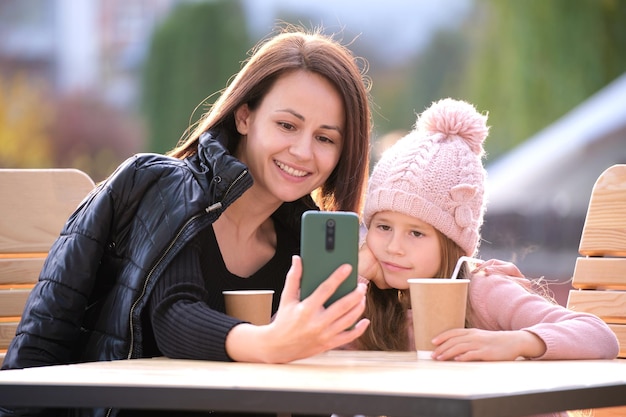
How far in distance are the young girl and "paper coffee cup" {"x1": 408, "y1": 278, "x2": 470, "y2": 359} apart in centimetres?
24

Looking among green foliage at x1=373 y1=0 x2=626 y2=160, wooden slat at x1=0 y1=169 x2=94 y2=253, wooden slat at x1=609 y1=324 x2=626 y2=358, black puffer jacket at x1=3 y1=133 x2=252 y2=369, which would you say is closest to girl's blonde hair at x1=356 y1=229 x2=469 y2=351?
black puffer jacket at x1=3 y1=133 x2=252 y2=369

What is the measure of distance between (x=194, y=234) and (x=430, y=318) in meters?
0.47

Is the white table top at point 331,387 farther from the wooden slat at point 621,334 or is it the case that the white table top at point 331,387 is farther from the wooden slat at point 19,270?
the wooden slat at point 19,270

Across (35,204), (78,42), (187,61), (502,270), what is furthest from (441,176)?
(78,42)

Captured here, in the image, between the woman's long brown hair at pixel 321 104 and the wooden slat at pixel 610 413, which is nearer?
the woman's long brown hair at pixel 321 104

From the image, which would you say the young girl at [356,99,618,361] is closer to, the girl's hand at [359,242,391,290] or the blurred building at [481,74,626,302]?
the girl's hand at [359,242,391,290]

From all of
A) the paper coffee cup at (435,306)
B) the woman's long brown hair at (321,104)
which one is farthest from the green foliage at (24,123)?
the paper coffee cup at (435,306)

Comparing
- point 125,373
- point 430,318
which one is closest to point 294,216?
point 430,318

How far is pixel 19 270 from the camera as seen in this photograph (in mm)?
2531

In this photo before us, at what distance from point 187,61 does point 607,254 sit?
45.1 feet

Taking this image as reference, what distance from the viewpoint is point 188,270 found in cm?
178

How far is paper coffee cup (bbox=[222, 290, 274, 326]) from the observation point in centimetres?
176

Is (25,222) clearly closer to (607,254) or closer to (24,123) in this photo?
(607,254)

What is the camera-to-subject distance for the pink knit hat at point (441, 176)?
6.49ft
